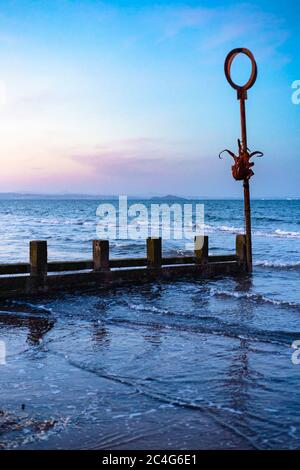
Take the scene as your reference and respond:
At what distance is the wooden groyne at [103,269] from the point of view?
11.8 meters

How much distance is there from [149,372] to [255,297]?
622 centimetres

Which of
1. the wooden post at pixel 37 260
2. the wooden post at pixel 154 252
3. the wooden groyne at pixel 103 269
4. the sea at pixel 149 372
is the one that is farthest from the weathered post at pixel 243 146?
the wooden post at pixel 37 260

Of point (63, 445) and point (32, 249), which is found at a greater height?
point (32, 249)

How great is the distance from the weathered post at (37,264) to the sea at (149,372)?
527 mm

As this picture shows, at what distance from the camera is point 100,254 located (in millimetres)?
12945

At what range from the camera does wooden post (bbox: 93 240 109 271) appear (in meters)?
12.9

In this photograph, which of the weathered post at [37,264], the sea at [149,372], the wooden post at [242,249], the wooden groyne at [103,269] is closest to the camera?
the sea at [149,372]

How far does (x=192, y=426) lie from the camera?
4.93 m

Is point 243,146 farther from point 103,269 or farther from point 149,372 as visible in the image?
point 149,372

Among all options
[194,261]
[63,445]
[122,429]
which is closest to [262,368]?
[122,429]

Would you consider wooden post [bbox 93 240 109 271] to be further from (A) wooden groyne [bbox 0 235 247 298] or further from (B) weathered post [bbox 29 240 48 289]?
(B) weathered post [bbox 29 240 48 289]

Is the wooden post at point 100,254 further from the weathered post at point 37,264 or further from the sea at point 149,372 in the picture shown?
the weathered post at point 37,264

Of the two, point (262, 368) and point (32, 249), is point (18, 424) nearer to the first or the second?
point (262, 368)

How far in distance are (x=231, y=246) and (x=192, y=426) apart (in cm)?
2826
